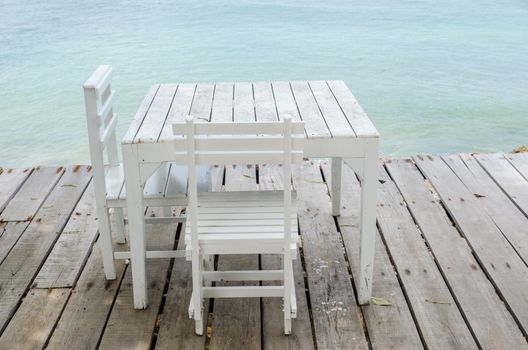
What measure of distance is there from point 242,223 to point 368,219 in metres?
0.51

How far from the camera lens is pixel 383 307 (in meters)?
2.65

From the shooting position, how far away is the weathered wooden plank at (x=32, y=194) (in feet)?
11.7

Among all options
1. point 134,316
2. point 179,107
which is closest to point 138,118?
point 179,107

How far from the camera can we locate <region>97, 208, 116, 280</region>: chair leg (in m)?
2.73

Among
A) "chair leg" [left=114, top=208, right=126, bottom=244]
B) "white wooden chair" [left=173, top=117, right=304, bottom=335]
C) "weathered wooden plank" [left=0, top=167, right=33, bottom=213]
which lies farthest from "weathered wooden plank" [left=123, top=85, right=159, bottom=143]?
"weathered wooden plank" [left=0, top=167, right=33, bottom=213]

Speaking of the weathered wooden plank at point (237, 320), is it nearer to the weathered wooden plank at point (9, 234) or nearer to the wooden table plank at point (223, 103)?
the wooden table plank at point (223, 103)

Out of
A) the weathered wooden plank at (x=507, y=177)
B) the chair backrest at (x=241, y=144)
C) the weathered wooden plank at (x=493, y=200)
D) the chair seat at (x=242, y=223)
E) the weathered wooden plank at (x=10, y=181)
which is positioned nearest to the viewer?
the chair backrest at (x=241, y=144)

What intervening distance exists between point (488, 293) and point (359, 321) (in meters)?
0.61

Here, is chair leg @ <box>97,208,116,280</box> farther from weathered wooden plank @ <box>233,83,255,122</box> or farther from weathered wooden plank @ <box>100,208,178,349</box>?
weathered wooden plank @ <box>233,83,255,122</box>

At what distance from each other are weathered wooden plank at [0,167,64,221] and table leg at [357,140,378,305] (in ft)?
6.24

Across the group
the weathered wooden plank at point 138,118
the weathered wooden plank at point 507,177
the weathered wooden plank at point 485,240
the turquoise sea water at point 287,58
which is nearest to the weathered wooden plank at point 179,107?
the weathered wooden plank at point 138,118

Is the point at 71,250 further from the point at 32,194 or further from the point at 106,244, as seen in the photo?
the point at 32,194

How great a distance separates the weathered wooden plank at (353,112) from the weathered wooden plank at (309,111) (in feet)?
0.36

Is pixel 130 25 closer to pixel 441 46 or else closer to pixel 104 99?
pixel 441 46
